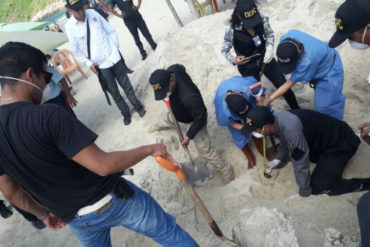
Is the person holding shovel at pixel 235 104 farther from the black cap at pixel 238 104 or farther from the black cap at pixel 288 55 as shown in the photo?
the black cap at pixel 288 55

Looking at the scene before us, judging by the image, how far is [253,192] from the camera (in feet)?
10.2

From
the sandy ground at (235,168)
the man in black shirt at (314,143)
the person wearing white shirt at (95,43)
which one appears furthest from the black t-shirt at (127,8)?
the man in black shirt at (314,143)

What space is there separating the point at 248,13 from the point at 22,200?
8.74 ft

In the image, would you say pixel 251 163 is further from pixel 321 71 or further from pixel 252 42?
pixel 252 42

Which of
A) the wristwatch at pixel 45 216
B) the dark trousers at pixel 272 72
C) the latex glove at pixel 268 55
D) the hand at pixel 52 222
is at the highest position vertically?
the wristwatch at pixel 45 216

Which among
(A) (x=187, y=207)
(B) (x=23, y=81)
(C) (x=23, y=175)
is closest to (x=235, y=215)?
(A) (x=187, y=207)

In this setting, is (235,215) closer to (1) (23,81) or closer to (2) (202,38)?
(1) (23,81)

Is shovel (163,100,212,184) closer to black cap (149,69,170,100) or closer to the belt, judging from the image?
black cap (149,69,170,100)

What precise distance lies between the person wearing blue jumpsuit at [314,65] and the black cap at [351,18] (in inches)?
Result: 20.7

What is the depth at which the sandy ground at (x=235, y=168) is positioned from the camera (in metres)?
2.42

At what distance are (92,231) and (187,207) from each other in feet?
4.93

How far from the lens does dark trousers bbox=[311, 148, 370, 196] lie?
242cm

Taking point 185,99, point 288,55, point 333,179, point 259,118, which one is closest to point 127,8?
point 185,99

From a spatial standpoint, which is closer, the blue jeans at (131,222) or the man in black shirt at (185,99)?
the blue jeans at (131,222)
